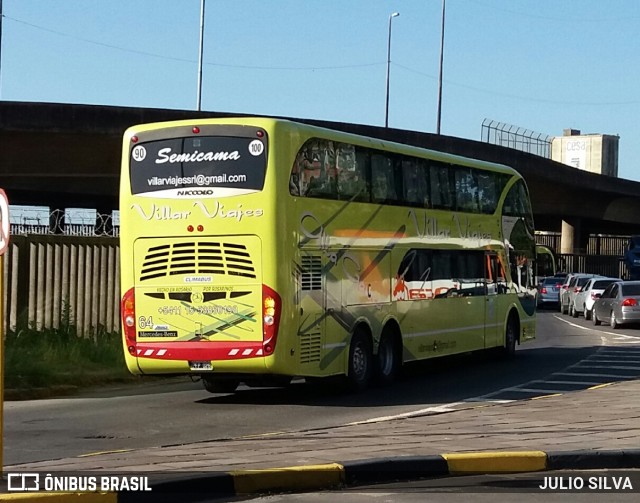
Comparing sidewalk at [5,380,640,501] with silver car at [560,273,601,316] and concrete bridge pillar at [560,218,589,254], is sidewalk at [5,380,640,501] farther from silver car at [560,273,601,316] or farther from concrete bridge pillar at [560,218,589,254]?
concrete bridge pillar at [560,218,589,254]

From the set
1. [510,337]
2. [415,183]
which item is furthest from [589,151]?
[415,183]

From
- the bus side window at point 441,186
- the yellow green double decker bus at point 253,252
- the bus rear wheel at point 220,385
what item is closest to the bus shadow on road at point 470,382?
the bus rear wheel at point 220,385

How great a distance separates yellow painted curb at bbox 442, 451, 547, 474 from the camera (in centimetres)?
1127

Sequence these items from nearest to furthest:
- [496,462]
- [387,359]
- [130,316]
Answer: [496,462]
[130,316]
[387,359]

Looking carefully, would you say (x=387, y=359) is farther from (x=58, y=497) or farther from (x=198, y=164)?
(x=58, y=497)

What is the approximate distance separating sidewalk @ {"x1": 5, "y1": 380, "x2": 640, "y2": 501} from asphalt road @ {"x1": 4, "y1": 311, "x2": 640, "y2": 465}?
1087 mm

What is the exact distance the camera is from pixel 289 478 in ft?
33.5

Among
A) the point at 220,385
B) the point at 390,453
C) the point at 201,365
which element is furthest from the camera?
the point at 220,385

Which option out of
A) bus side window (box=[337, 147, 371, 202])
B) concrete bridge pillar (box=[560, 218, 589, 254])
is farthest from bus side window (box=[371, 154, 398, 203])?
concrete bridge pillar (box=[560, 218, 589, 254])

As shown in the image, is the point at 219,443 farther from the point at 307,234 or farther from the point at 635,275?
the point at 635,275

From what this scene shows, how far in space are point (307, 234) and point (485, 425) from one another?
4.64 meters

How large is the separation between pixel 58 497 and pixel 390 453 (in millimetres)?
3747

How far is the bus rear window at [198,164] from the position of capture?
17391mm

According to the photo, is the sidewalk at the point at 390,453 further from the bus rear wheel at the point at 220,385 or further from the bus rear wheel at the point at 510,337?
the bus rear wheel at the point at 510,337
